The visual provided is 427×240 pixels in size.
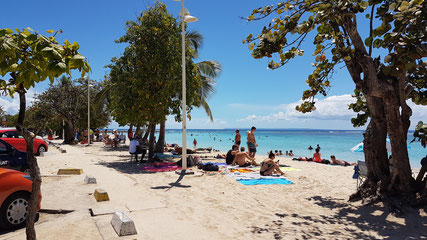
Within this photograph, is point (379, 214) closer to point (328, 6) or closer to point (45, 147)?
point (328, 6)

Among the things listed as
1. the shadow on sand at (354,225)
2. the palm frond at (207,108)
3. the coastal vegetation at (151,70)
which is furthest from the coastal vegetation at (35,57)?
the palm frond at (207,108)

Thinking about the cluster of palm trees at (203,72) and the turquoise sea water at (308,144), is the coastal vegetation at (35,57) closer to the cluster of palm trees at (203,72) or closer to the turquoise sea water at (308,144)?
the cluster of palm trees at (203,72)

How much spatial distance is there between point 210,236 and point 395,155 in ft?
15.2

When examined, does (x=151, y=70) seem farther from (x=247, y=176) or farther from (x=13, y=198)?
(x=13, y=198)

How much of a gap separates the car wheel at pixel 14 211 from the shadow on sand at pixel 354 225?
3939 mm

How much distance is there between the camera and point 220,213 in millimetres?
5945

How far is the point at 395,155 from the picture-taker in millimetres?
6391

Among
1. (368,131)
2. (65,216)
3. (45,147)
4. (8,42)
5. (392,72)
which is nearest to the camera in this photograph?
(8,42)

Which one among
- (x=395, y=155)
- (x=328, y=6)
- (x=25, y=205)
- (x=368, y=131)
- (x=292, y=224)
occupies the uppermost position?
(x=328, y=6)

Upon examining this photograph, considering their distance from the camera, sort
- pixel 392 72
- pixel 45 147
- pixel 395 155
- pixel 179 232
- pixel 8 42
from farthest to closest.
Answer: pixel 45 147, pixel 395 155, pixel 179 232, pixel 392 72, pixel 8 42

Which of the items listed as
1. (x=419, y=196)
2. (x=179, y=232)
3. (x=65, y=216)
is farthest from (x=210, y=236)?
(x=419, y=196)

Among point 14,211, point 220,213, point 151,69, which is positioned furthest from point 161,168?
point 14,211

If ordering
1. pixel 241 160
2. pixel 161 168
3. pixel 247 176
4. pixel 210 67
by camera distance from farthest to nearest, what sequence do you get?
pixel 210 67 → pixel 241 160 → pixel 161 168 → pixel 247 176

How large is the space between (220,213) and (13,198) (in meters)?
3.70
